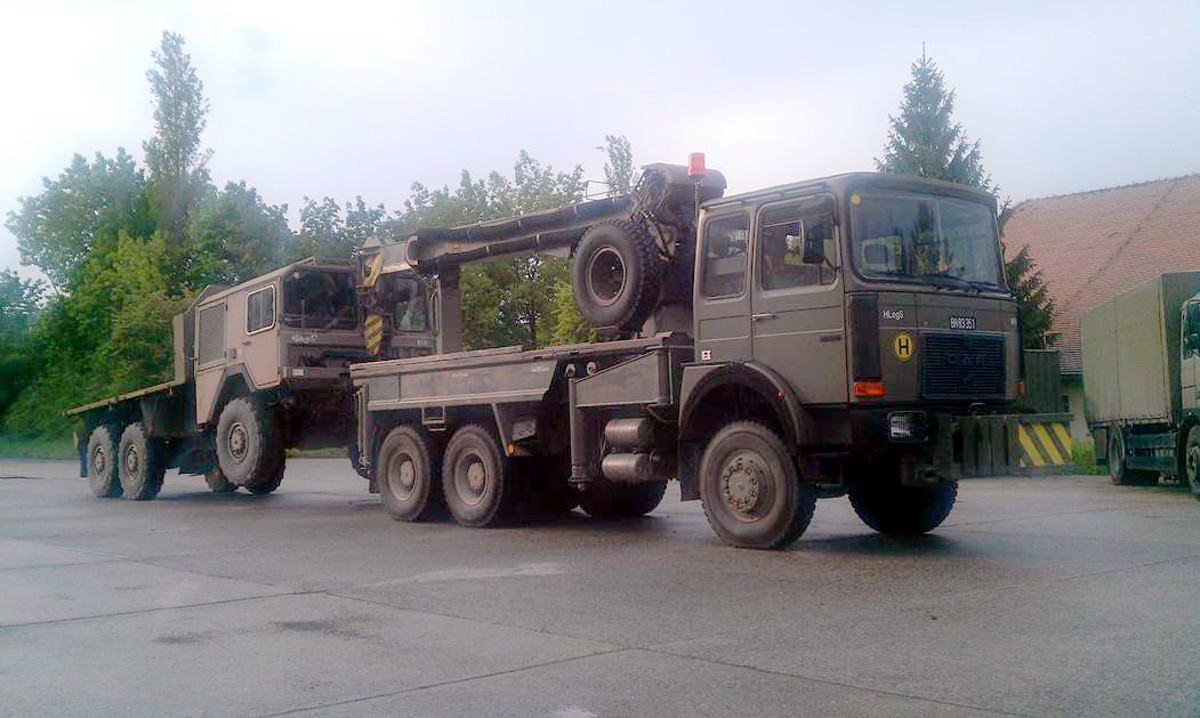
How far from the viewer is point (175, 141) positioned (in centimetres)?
6128

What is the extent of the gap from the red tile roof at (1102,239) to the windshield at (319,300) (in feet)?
79.7

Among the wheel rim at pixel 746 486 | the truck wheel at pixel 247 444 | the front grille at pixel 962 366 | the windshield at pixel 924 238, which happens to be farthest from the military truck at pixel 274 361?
the front grille at pixel 962 366

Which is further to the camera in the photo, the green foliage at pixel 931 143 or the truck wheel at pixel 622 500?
the green foliage at pixel 931 143

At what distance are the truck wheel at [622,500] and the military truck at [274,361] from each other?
4914 mm

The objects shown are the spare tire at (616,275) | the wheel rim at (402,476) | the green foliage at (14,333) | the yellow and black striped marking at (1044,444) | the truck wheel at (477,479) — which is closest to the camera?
the yellow and black striped marking at (1044,444)

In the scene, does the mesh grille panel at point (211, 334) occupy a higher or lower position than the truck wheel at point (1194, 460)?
higher

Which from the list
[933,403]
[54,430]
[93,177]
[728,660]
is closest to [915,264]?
[933,403]

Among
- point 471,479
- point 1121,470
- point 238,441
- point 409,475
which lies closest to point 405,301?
point 238,441

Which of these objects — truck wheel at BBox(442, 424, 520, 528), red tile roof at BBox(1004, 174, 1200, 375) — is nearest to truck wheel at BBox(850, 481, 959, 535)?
truck wheel at BBox(442, 424, 520, 528)

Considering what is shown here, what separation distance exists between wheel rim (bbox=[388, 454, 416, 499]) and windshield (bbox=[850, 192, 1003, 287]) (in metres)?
6.87

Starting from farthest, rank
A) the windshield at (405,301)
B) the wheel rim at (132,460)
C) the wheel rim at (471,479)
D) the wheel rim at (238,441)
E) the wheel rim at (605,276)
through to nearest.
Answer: the wheel rim at (132,460) → the windshield at (405,301) → the wheel rim at (238,441) → the wheel rim at (471,479) → the wheel rim at (605,276)

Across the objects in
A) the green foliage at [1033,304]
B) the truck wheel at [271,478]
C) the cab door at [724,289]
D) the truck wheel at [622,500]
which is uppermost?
the green foliage at [1033,304]

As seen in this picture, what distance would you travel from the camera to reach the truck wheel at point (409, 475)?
14172 millimetres

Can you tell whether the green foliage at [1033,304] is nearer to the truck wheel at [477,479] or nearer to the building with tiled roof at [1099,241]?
the building with tiled roof at [1099,241]
